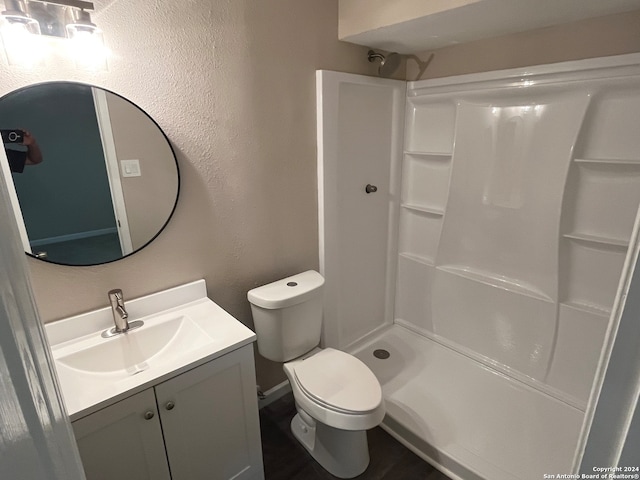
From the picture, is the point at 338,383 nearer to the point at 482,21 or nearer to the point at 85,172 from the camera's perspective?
the point at 85,172

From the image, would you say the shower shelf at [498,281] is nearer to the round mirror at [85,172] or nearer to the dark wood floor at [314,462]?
the dark wood floor at [314,462]

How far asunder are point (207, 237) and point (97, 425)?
0.79 m

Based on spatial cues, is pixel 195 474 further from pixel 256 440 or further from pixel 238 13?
pixel 238 13

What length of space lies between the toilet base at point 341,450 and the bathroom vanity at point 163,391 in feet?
0.98

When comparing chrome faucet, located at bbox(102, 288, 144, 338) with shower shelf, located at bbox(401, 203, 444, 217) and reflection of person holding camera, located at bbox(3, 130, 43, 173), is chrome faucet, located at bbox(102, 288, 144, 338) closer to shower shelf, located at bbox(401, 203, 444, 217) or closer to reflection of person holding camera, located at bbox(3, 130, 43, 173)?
reflection of person holding camera, located at bbox(3, 130, 43, 173)

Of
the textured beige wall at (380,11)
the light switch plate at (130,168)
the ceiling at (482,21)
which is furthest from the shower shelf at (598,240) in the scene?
the light switch plate at (130,168)

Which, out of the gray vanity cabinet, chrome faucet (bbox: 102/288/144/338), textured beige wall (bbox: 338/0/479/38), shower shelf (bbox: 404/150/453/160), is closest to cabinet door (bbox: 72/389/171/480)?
the gray vanity cabinet

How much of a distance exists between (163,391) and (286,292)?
67cm

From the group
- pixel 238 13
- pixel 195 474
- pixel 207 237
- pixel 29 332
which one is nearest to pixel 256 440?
pixel 195 474

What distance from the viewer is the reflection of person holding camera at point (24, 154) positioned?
1075 mm

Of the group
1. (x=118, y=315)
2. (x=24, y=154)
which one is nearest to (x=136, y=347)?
(x=118, y=315)

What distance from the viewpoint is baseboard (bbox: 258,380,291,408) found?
6.50ft

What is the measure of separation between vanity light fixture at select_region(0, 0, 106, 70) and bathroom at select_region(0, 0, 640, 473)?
4 cm

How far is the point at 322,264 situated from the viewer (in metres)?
2.04
